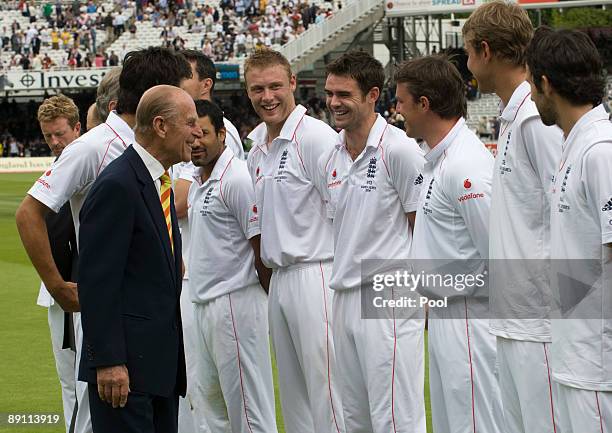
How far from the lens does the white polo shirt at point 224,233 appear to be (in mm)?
6992

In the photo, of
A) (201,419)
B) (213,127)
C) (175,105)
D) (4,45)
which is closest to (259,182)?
(213,127)

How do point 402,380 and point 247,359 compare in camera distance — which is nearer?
point 402,380

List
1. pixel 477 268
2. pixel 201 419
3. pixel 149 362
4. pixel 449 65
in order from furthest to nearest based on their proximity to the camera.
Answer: pixel 201 419 → pixel 449 65 → pixel 477 268 → pixel 149 362

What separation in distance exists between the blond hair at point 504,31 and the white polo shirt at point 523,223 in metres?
0.29

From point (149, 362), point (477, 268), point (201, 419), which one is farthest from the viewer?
point (201, 419)

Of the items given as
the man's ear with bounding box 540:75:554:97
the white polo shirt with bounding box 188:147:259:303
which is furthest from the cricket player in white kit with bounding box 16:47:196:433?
the man's ear with bounding box 540:75:554:97

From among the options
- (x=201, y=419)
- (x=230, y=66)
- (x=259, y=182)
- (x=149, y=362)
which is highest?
(x=230, y=66)

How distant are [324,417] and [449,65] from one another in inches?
90.9

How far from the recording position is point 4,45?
5838 centimetres

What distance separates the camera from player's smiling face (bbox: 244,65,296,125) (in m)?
7.07

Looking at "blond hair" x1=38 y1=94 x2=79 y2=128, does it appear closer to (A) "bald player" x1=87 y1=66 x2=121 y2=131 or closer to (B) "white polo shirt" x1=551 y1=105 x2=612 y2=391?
(A) "bald player" x1=87 y1=66 x2=121 y2=131

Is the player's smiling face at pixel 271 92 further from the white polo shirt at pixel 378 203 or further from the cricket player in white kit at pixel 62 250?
the cricket player in white kit at pixel 62 250

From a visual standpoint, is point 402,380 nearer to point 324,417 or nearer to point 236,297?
point 324,417

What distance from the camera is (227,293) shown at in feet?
22.8
